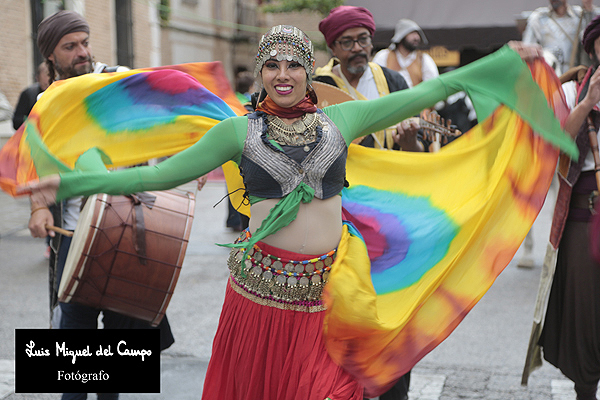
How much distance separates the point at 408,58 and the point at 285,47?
16.5 ft

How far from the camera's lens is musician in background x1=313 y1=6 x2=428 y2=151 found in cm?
440

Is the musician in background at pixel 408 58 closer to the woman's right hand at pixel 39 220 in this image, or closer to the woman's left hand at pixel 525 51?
the woman's left hand at pixel 525 51

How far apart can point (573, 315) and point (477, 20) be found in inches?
386

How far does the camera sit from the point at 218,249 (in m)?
9.07

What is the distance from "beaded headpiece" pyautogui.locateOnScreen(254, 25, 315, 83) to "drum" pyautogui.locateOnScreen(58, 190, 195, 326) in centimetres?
143

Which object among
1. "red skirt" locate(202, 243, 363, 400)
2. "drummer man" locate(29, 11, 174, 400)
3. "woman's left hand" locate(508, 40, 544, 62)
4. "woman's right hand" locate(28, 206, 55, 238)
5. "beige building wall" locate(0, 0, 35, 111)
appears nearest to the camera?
"red skirt" locate(202, 243, 363, 400)

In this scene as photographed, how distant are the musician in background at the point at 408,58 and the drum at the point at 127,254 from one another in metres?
3.98

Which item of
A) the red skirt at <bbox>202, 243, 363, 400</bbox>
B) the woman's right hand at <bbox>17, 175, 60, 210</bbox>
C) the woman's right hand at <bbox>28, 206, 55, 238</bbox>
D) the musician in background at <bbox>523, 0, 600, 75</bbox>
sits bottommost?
the red skirt at <bbox>202, 243, 363, 400</bbox>

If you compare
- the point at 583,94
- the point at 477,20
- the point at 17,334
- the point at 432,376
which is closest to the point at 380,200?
the point at 583,94

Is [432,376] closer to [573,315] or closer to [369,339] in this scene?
[573,315]

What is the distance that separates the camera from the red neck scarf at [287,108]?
9.20 feet

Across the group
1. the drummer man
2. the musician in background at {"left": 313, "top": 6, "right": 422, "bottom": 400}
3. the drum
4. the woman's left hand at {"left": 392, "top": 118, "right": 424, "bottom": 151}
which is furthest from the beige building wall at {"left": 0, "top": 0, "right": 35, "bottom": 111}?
the woman's left hand at {"left": 392, "top": 118, "right": 424, "bottom": 151}

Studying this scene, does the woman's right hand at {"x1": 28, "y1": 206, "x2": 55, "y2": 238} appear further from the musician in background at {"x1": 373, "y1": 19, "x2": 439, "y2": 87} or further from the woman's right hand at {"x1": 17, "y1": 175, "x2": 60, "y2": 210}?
the musician in background at {"x1": 373, "y1": 19, "x2": 439, "y2": 87}

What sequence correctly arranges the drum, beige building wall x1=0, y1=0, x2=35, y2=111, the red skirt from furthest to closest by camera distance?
beige building wall x1=0, y1=0, x2=35, y2=111 < the drum < the red skirt
